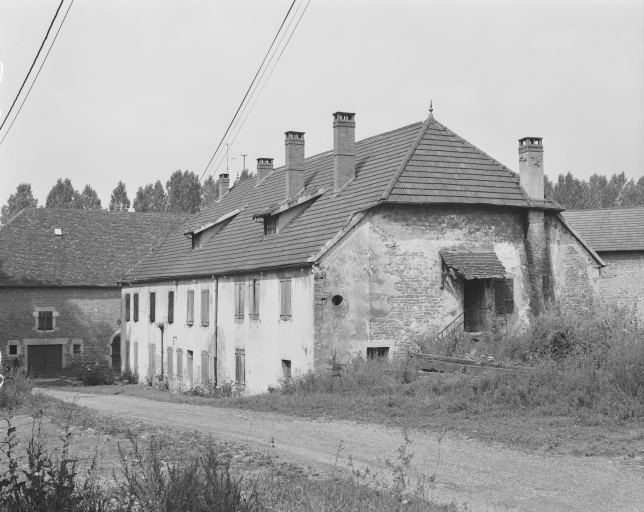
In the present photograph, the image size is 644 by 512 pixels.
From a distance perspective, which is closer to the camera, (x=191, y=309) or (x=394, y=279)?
(x=394, y=279)

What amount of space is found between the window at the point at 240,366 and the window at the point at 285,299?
11.4 feet

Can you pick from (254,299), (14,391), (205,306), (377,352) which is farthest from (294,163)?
(14,391)

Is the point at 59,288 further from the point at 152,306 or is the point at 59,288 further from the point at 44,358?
the point at 152,306

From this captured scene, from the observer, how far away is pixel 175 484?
291 inches

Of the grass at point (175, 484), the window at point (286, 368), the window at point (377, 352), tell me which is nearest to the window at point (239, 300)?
the window at point (286, 368)

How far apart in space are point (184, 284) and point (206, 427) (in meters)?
18.1

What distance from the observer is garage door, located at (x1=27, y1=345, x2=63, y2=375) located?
41.5 metres

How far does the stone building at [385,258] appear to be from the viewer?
22.7 m

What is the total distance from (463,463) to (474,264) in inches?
490

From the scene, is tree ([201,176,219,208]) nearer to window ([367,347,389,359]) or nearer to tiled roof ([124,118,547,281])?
tiled roof ([124,118,547,281])

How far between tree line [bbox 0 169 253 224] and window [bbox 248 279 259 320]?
194 ft

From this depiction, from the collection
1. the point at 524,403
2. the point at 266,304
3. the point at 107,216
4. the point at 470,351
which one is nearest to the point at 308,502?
the point at 524,403

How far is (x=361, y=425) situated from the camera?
1536cm

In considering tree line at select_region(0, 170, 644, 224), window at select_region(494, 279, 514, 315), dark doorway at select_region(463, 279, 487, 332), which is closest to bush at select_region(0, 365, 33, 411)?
dark doorway at select_region(463, 279, 487, 332)
